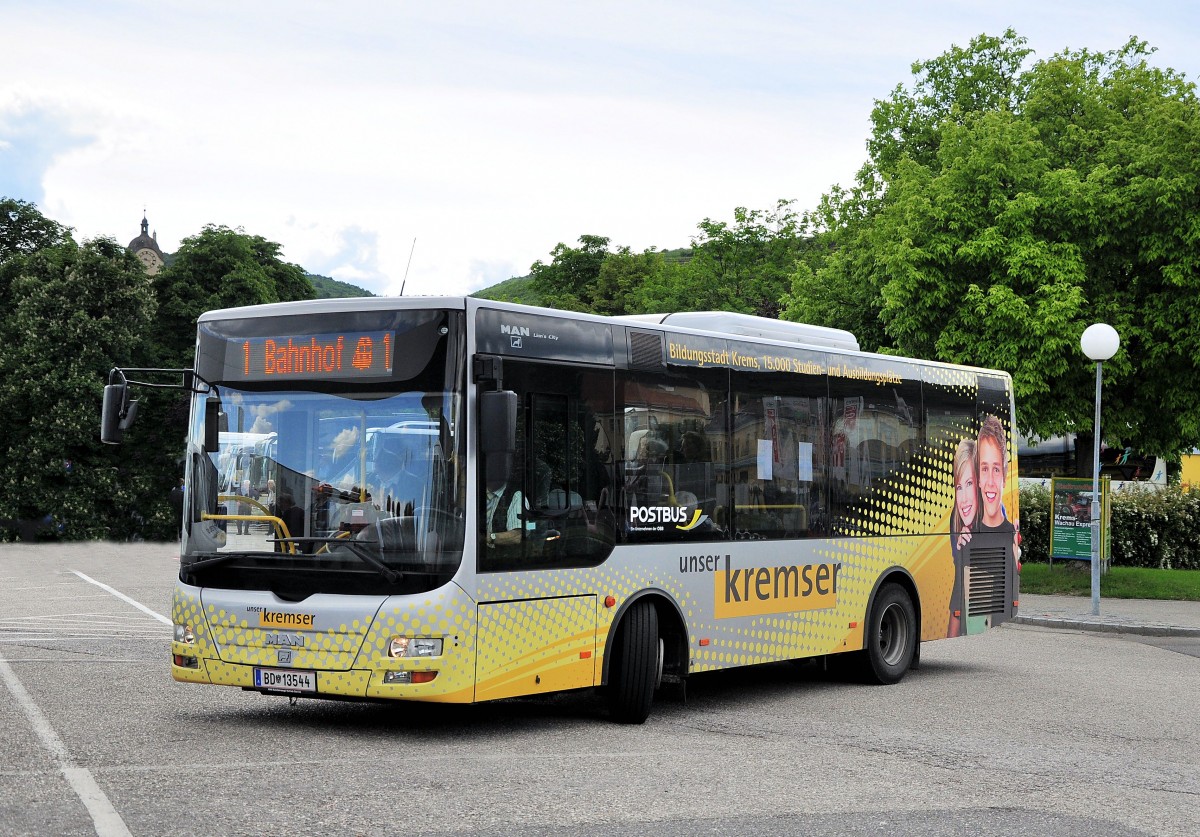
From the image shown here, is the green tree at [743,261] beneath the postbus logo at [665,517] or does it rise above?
above

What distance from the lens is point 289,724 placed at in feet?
33.8

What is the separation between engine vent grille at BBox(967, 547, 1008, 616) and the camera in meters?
15.2

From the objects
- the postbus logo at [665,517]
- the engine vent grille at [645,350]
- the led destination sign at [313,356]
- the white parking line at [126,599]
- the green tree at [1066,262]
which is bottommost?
the white parking line at [126,599]

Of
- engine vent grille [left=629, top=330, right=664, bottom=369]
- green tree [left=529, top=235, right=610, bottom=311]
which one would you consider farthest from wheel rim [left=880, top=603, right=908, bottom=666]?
green tree [left=529, top=235, right=610, bottom=311]

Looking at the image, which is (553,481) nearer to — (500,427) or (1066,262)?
(500,427)

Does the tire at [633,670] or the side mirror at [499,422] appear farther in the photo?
the tire at [633,670]

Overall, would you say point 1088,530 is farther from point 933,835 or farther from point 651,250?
point 651,250

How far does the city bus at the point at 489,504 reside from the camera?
9.45 m

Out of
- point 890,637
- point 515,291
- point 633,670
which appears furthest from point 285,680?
point 515,291

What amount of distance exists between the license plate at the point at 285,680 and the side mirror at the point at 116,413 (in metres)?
1.81

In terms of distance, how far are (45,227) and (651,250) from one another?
36.0 meters

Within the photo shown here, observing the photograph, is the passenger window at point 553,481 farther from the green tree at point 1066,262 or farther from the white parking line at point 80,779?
the green tree at point 1066,262

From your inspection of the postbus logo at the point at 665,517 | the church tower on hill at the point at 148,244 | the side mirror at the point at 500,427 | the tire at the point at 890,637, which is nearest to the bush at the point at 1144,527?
the tire at the point at 890,637

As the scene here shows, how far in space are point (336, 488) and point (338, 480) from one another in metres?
0.05
